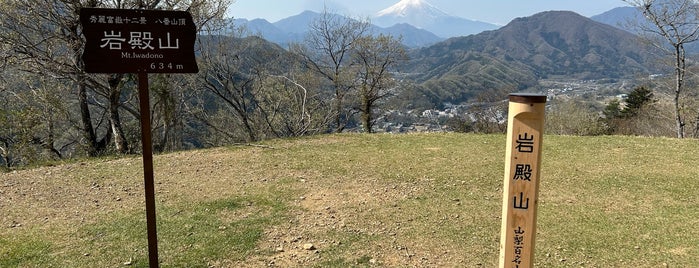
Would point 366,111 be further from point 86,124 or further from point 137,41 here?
point 137,41

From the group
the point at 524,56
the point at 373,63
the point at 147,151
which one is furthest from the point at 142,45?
the point at 524,56

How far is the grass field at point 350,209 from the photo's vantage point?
440 cm

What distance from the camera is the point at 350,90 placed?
21391 millimetres

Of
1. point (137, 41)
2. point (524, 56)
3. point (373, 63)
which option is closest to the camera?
point (137, 41)

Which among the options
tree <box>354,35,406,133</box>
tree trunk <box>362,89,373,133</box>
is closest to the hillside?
tree <box>354,35,406,133</box>

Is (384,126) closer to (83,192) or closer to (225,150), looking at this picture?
(225,150)

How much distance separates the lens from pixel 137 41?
132 inches

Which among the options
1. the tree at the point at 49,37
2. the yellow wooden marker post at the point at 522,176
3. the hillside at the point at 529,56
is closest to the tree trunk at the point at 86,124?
the tree at the point at 49,37

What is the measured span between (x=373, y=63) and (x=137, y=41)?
1801cm

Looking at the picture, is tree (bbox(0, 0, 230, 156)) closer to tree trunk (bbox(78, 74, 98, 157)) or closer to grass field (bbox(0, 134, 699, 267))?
tree trunk (bbox(78, 74, 98, 157))

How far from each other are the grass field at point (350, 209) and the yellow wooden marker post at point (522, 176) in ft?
5.21

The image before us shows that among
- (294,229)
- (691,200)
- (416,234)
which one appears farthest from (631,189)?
(294,229)

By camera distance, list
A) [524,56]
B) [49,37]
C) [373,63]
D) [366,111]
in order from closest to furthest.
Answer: [49,37]
[373,63]
[366,111]
[524,56]

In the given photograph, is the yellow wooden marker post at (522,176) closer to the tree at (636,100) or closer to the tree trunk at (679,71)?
the tree trunk at (679,71)
